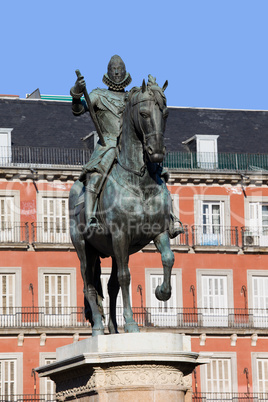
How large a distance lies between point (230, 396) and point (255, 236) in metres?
8.34

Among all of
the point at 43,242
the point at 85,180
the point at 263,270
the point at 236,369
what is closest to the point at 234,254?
the point at 263,270

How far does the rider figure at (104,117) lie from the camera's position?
17953 mm

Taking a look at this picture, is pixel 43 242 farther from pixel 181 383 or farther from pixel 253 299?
pixel 181 383

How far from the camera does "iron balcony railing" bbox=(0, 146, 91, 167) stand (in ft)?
193

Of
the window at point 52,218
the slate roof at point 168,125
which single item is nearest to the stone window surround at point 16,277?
the window at point 52,218

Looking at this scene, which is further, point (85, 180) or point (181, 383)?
point (85, 180)

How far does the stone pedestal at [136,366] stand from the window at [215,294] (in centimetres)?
4290

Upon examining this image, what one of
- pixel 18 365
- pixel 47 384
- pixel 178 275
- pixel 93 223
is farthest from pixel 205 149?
pixel 93 223

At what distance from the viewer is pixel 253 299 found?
60.5 m

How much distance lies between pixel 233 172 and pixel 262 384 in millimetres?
10885

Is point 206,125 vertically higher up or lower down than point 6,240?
higher up

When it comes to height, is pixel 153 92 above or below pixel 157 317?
above

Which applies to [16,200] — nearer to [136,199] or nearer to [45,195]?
[45,195]

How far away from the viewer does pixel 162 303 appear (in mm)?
58844
